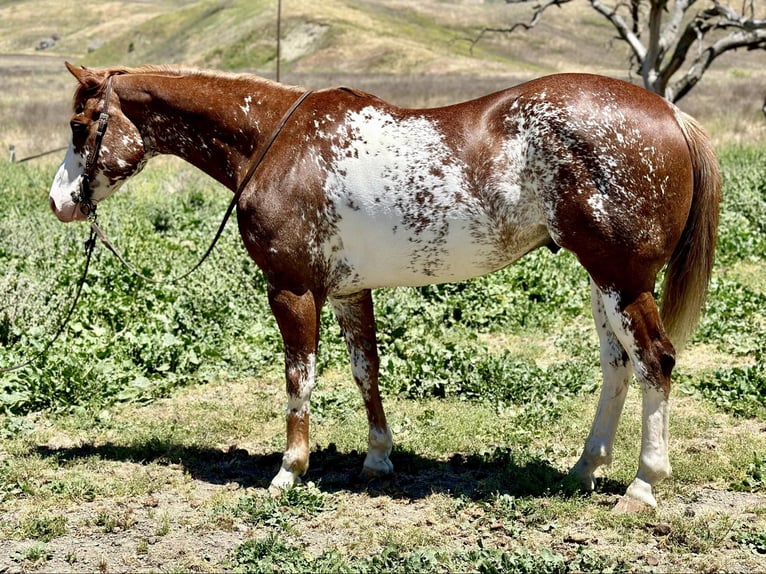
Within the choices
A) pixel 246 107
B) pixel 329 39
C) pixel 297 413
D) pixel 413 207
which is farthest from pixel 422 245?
pixel 329 39

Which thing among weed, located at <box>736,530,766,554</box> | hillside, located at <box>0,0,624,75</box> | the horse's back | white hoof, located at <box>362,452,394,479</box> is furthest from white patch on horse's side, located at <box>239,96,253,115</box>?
hillside, located at <box>0,0,624,75</box>

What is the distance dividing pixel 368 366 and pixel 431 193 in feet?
4.14

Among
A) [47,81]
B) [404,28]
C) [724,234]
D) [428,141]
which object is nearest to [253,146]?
[428,141]

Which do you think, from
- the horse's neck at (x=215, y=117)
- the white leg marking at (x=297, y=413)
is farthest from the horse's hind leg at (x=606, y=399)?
the horse's neck at (x=215, y=117)

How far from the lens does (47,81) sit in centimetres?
4862

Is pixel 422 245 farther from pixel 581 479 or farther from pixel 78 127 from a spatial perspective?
pixel 78 127

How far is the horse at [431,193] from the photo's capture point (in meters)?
4.32

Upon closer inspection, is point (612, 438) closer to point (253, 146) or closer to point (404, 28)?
point (253, 146)

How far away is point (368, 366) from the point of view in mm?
5234

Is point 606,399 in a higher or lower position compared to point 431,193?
lower

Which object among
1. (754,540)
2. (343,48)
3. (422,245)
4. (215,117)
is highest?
(215,117)

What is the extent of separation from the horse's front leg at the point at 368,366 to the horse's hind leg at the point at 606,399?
3.85 feet

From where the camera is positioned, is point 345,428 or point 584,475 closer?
point 584,475

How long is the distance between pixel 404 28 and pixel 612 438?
282ft
